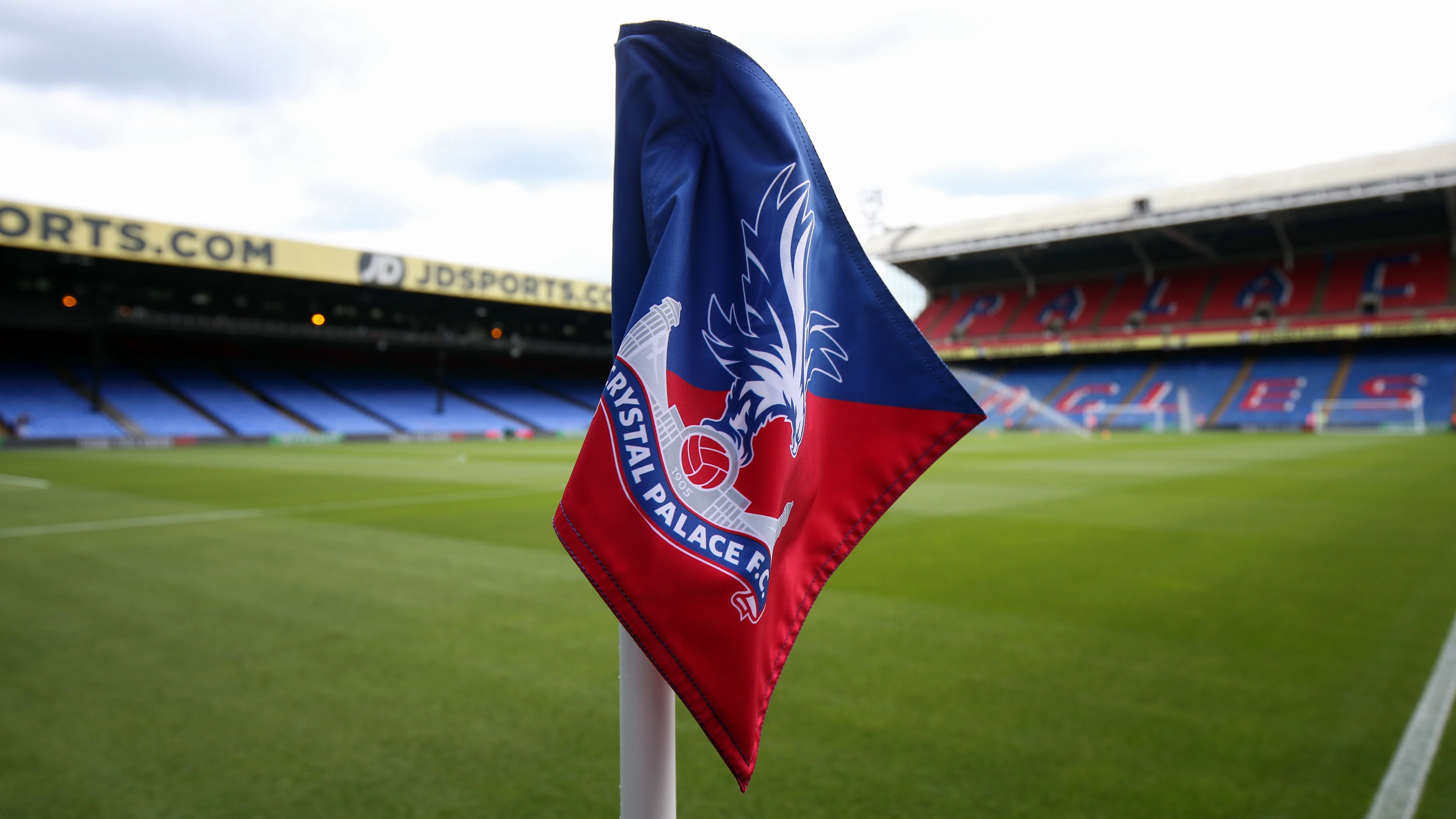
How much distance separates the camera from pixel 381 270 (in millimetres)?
28188

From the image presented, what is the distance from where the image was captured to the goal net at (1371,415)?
29.9m

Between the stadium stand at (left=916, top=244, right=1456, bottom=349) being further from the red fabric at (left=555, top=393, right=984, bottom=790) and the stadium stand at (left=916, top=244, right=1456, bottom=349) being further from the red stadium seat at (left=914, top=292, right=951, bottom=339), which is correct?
the red fabric at (left=555, top=393, right=984, bottom=790)

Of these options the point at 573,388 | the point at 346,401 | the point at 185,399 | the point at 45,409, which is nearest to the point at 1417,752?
the point at 45,409

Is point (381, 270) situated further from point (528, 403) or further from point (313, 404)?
point (528, 403)

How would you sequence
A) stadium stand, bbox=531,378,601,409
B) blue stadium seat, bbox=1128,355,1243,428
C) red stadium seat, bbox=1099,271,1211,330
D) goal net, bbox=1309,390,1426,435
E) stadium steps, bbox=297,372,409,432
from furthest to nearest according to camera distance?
stadium stand, bbox=531,378,601,409
red stadium seat, bbox=1099,271,1211,330
blue stadium seat, bbox=1128,355,1243,428
stadium steps, bbox=297,372,409,432
goal net, bbox=1309,390,1426,435

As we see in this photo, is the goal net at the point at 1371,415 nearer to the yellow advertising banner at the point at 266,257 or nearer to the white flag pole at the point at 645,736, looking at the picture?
the yellow advertising banner at the point at 266,257

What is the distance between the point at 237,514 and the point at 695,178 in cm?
921

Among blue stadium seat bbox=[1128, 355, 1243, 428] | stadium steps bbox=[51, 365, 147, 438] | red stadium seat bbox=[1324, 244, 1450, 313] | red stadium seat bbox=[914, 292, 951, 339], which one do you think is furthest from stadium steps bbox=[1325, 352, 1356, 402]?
stadium steps bbox=[51, 365, 147, 438]

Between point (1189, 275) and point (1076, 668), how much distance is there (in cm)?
4342

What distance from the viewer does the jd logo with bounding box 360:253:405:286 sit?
27.9 metres

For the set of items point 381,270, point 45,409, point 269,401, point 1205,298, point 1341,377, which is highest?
point 1205,298

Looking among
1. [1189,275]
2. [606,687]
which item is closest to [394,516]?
[606,687]

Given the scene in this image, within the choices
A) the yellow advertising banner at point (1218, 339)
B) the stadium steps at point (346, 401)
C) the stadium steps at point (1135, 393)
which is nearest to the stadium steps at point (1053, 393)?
the yellow advertising banner at point (1218, 339)

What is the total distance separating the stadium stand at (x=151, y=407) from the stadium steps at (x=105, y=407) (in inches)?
4.8
